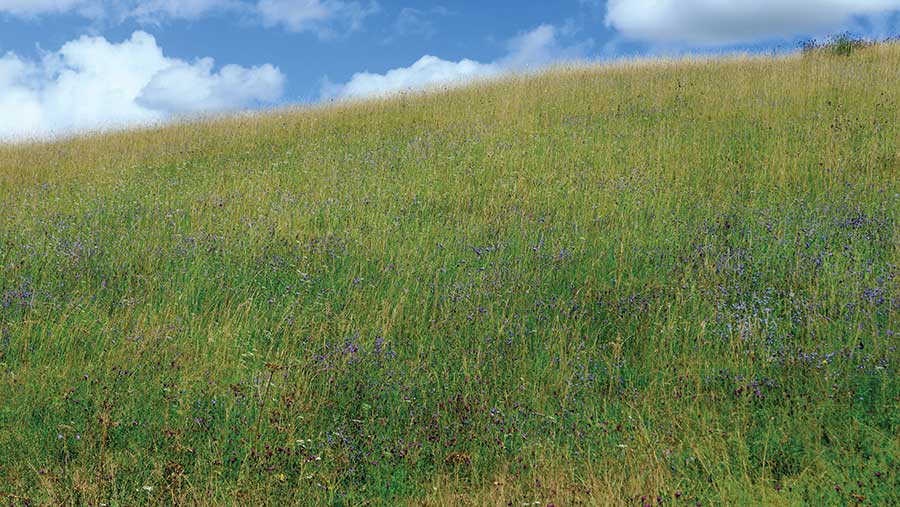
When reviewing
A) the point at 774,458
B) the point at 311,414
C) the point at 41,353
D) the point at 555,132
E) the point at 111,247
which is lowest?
the point at 774,458

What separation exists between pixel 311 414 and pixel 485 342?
53.3 inches

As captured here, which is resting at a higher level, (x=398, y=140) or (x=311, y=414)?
(x=398, y=140)

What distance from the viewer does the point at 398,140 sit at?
37.6ft

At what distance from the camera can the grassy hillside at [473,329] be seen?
11.2ft

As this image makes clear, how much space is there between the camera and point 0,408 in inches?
150

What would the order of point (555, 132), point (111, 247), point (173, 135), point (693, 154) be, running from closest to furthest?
point (111, 247) → point (693, 154) → point (555, 132) → point (173, 135)

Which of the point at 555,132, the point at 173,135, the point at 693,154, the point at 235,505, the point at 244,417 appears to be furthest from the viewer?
the point at 173,135

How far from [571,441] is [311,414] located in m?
1.43

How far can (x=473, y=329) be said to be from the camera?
193 inches

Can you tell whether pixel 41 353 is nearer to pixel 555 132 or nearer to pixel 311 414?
pixel 311 414

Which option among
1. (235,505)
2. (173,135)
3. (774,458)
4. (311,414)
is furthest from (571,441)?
(173,135)

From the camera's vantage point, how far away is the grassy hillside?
3.40m

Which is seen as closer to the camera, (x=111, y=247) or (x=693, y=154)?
(x=111, y=247)

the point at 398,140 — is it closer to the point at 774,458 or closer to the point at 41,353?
the point at 41,353
